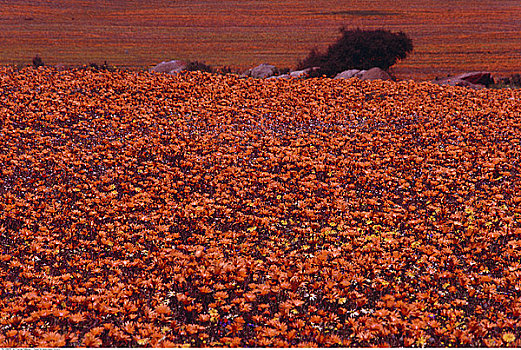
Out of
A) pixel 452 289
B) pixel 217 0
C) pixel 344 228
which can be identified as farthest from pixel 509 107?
pixel 217 0

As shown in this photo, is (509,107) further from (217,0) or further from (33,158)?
(217,0)

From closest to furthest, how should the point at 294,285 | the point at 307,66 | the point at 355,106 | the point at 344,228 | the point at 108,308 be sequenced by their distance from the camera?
the point at 108,308 → the point at 294,285 → the point at 344,228 → the point at 355,106 → the point at 307,66

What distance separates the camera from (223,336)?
490 cm

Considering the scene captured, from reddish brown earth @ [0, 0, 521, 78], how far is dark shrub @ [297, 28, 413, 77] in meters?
1.80

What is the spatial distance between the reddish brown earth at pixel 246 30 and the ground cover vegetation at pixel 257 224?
15044 mm

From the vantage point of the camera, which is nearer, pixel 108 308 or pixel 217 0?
pixel 108 308

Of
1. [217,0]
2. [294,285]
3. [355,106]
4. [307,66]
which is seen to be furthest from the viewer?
[217,0]

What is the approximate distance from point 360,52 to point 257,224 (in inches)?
712

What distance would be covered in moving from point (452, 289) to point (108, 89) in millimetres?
13695

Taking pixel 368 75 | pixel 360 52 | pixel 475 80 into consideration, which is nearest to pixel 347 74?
pixel 368 75

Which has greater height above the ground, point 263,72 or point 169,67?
point 169,67

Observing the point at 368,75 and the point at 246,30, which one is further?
the point at 246,30

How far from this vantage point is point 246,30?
135 ft

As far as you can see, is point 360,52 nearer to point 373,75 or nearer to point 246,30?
point 373,75
